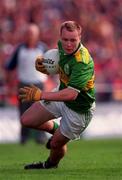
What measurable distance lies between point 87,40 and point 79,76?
12335 mm

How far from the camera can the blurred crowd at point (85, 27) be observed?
63.1ft

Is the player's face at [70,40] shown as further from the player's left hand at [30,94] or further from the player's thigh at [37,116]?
the player's thigh at [37,116]

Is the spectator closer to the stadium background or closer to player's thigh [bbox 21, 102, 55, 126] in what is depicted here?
the stadium background

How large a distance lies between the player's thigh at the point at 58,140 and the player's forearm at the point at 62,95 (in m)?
0.66

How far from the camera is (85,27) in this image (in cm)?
2059

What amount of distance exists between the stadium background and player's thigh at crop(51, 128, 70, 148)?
8.89 metres

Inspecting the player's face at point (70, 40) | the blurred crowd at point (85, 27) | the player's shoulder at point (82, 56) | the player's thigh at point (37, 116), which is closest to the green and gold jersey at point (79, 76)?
the player's shoulder at point (82, 56)

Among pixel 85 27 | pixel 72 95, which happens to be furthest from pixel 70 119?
pixel 85 27

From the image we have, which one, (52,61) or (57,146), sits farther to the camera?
(57,146)

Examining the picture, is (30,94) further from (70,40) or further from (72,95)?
(70,40)

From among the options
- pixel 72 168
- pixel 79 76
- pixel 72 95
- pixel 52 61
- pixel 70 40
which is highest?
pixel 70 40

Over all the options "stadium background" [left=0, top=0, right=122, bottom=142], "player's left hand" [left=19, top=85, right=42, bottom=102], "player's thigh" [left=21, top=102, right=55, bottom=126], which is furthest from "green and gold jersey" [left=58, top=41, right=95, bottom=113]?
"stadium background" [left=0, top=0, right=122, bottom=142]

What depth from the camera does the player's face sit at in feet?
26.6

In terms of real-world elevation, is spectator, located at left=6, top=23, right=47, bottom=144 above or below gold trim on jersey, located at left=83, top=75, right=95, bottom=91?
below
